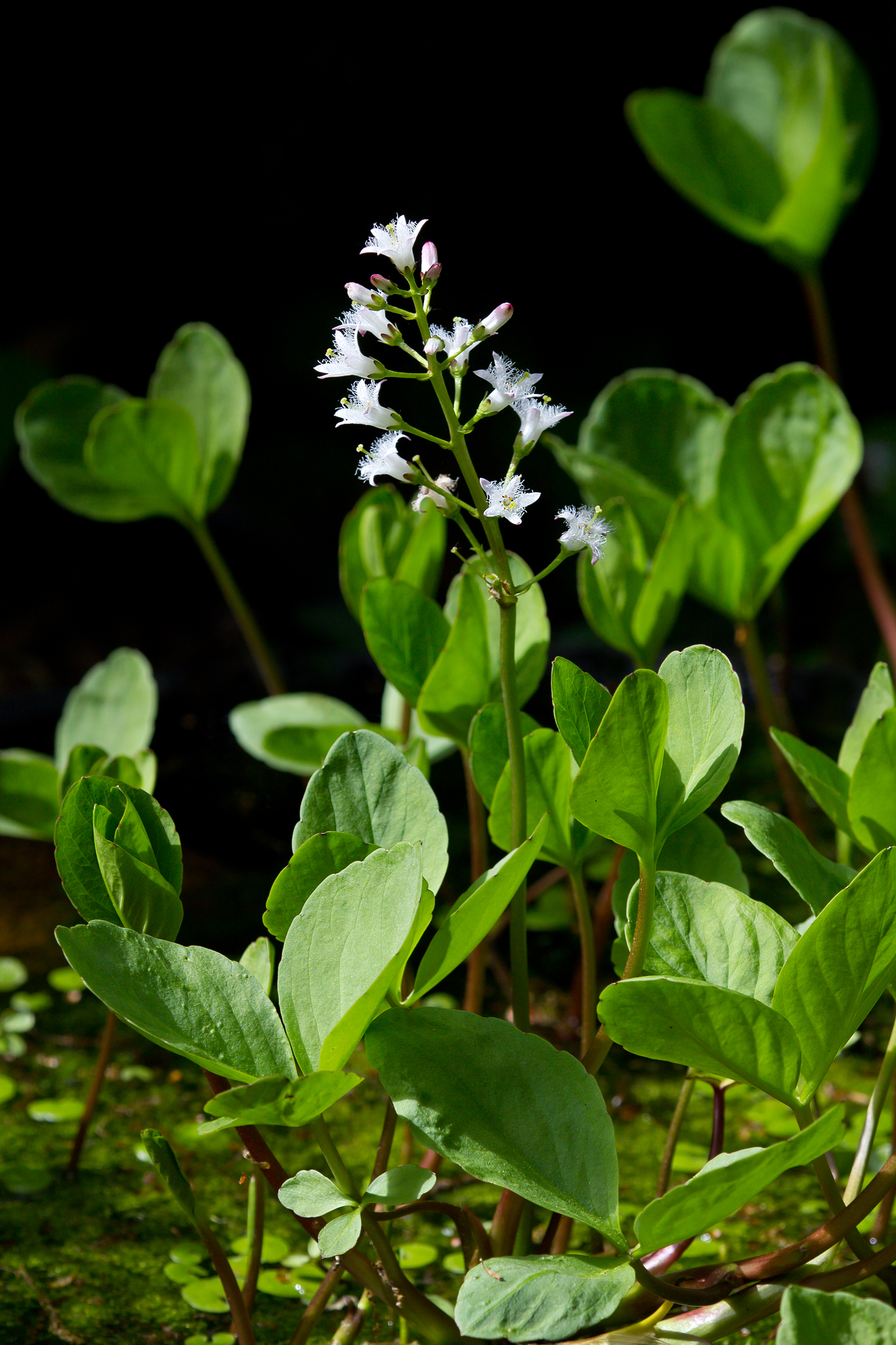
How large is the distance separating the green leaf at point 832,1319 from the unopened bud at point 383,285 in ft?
0.97

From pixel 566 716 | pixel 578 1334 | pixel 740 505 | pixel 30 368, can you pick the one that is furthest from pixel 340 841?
pixel 30 368

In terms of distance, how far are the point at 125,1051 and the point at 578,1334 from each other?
1.40ft

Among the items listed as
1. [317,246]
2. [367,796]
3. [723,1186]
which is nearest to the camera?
[723,1186]

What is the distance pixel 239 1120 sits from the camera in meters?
0.33

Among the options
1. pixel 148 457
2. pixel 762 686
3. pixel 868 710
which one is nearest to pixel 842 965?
pixel 868 710

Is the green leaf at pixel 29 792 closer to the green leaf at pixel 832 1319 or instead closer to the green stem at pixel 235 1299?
the green stem at pixel 235 1299

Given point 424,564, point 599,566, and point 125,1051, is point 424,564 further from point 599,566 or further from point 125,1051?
point 125,1051

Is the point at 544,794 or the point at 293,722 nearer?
the point at 544,794

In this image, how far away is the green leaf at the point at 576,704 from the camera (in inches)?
14.5

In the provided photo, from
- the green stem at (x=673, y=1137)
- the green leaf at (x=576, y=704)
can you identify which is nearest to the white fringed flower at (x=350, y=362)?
the green leaf at (x=576, y=704)

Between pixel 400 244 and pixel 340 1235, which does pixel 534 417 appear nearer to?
pixel 400 244

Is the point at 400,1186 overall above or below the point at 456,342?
below

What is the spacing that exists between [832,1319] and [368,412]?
29 cm

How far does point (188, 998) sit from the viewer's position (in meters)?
0.35
